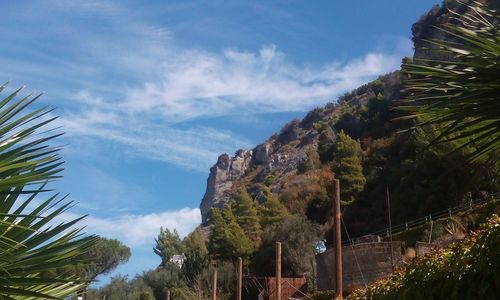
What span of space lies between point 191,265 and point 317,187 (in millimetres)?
16821

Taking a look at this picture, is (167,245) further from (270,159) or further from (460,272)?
(460,272)

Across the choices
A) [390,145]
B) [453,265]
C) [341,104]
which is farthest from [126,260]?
[341,104]

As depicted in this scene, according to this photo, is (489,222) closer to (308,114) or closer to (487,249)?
(487,249)

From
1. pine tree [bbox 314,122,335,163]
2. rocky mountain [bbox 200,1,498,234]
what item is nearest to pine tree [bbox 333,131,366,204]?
rocky mountain [bbox 200,1,498,234]

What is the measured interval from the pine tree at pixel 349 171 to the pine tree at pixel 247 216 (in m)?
8.25

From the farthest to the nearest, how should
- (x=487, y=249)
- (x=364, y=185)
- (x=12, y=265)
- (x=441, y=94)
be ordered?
1. (x=364, y=185)
2. (x=487, y=249)
3. (x=441, y=94)
4. (x=12, y=265)

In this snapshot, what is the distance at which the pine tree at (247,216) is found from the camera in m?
62.3

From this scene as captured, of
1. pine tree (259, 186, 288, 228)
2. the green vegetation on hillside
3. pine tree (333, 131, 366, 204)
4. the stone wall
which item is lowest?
the green vegetation on hillside

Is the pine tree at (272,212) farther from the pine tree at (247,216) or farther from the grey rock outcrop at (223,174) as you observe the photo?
the grey rock outcrop at (223,174)

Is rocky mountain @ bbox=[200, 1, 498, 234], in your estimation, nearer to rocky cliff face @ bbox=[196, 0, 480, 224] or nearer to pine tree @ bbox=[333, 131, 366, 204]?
rocky cliff face @ bbox=[196, 0, 480, 224]

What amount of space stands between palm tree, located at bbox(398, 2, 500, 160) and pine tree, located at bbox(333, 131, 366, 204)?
52.0 meters

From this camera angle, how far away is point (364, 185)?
58.1 m

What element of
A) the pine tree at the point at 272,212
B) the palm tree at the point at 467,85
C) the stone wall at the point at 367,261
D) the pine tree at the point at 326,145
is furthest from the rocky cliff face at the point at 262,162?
the palm tree at the point at 467,85

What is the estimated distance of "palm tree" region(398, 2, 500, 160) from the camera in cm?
416
